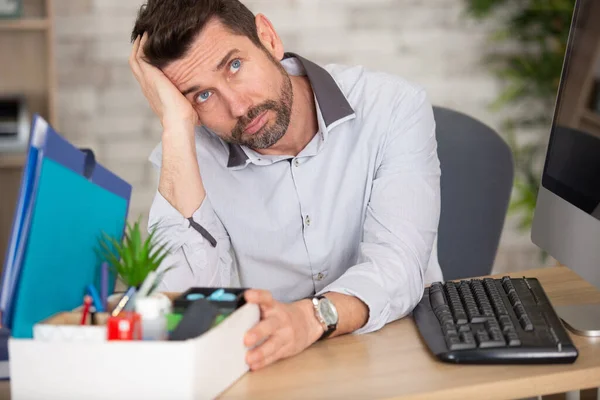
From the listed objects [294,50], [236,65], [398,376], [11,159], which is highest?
[236,65]

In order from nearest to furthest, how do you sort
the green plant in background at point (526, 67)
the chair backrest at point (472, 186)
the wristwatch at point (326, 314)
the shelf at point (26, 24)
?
the wristwatch at point (326, 314) < the chair backrest at point (472, 186) < the shelf at point (26, 24) < the green plant in background at point (526, 67)

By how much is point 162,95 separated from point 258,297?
2.14 feet

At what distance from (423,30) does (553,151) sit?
2.07m

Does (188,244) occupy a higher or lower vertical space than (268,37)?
lower

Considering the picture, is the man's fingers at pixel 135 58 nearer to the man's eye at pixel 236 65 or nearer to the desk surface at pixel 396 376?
the man's eye at pixel 236 65

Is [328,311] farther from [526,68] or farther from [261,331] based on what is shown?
[526,68]

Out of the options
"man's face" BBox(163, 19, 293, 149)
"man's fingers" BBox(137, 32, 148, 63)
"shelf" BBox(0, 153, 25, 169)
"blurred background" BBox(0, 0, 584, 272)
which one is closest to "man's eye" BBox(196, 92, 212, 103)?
"man's face" BBox(163, 19, 293, 149)

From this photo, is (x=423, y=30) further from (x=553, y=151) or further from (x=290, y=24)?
(x=553, y=151)

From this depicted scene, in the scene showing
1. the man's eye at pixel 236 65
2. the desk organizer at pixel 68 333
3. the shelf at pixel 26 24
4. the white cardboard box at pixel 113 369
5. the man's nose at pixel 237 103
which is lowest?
the white cardboard box at pixel 113 369

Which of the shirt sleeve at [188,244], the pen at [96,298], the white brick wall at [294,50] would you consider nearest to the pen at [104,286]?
the pen at [96,298]

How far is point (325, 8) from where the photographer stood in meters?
3.38

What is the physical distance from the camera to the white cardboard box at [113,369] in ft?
3.17

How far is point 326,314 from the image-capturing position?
1291 millimetres

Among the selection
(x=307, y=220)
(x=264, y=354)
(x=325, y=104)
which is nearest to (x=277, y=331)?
(x=264, y=354)
